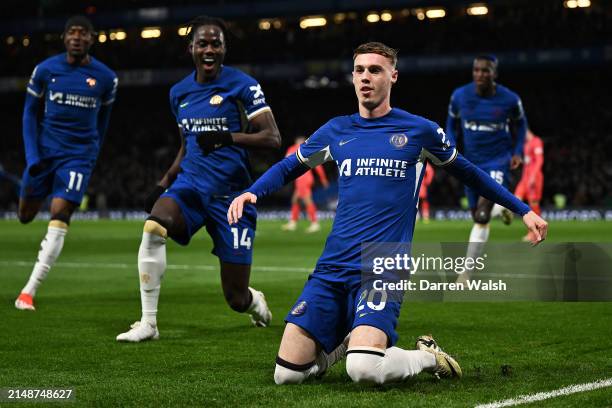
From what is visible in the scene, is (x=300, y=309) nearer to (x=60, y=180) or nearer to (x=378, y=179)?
(x=378, y=179)

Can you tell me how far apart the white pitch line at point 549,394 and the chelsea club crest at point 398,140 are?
1.47m

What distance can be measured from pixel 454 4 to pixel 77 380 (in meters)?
34.7

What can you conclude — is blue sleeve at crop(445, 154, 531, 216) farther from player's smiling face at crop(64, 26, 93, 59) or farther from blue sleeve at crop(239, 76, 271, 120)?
player's smiling face at crop(64, 26, 93, 59)

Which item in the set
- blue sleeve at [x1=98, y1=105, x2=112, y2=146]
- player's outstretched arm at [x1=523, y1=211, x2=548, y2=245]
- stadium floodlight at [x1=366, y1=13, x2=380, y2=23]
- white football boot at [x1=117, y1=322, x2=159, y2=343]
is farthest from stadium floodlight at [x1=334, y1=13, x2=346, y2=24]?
player's outstretched arm at [x1=523, y1=211, x2=548, y2=245]

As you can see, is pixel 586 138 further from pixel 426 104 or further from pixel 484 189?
pixel 484 189

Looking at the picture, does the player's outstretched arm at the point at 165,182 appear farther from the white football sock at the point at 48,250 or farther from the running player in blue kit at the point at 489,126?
the running player in blue kit at the point at 489,126

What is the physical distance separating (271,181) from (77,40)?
4308 mm

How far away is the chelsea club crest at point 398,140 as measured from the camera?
17.7ft

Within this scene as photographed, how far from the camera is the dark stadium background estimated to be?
37.2 m

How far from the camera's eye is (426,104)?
4288cm

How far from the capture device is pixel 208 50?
24.1ft

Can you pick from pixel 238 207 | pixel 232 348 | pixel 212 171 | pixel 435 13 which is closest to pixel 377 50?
pixel 238 207

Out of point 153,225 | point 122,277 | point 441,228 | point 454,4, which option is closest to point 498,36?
point 454,4

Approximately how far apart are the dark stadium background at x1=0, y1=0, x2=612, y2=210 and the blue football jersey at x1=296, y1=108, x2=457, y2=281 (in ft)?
96.6
